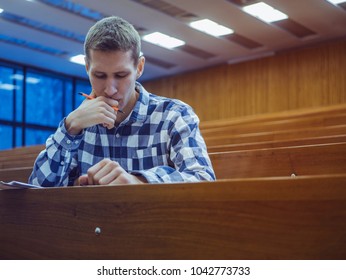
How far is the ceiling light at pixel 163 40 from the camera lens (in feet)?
6.61

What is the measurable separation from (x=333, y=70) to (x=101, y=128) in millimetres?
1825

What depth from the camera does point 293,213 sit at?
0.63 ft

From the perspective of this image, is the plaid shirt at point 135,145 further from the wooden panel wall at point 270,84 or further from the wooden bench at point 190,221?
the wooden panel wall at point 270,84

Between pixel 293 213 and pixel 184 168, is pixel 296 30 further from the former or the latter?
pixel 293 213

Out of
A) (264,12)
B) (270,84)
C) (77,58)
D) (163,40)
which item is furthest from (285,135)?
(77,58)

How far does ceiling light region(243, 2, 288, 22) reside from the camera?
5.49 ft

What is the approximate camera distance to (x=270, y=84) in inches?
87.3

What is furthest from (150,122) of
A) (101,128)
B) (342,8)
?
(342,8)

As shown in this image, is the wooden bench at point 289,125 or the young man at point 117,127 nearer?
the young man at point 117,127

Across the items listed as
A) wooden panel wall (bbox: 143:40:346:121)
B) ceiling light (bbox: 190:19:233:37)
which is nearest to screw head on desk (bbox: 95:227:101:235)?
ceiling light (bbox: 190:19:233:37)

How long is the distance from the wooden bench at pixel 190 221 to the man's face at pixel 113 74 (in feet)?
0.47

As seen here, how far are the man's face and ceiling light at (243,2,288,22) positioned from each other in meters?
1.35

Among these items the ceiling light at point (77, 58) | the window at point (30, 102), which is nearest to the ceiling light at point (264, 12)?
the ceiling light at point (77, 58)

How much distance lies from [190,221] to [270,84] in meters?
2.07
